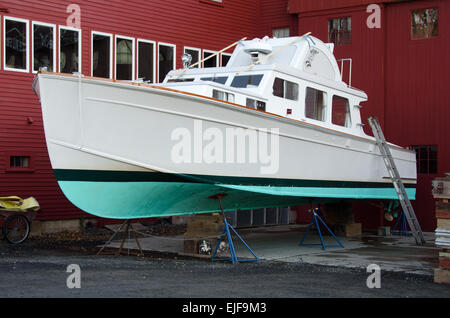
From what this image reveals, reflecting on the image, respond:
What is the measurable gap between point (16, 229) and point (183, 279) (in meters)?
5.95

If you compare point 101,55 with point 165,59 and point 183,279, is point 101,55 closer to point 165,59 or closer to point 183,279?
point 165,59

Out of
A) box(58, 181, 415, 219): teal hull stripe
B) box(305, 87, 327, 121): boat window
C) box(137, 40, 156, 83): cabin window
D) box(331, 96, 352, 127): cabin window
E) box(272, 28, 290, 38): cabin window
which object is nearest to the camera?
box(58, 181, 415, 219): teal hull stripe

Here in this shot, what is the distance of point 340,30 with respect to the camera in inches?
764

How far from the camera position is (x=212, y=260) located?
37.8 feet

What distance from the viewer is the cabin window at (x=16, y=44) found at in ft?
50.0

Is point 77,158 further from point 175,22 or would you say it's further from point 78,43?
point 175,22

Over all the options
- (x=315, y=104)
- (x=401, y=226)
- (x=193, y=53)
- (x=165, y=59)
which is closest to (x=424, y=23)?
(x=401, y=226)

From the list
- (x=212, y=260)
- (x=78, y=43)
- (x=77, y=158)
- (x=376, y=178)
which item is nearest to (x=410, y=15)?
(x=376, y=178)

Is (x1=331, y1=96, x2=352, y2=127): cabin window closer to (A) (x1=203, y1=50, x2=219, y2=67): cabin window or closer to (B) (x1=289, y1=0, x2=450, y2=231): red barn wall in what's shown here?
(B) (x1=289, y1=0, x2=450, y2=231): red barn wall

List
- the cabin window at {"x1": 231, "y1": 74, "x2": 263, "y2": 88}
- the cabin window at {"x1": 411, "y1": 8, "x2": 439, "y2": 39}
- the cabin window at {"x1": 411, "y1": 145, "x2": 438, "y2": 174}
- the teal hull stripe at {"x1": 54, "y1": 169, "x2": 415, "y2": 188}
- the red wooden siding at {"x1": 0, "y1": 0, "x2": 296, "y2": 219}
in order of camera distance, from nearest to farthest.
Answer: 1. the teal hull stripe at {"x1": 54, "y1": 169, "x2": 415, "y2": 188}
2. the cabin window at {"x1": 231, "y1": 74, "x2": 263, "y2": 88}
3. the red wooden siding at {"x1": 0, "y1": 0, "x2": 296, "y2": 219}
4. the cabin window at {"x1": 411, "y1": 145, "x2": 438, "y2": 174}
5. the cabin window at {"x1": 411, "y1": 8, "x2": 439, "y2": 39}

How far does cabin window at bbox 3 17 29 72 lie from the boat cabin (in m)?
4.09

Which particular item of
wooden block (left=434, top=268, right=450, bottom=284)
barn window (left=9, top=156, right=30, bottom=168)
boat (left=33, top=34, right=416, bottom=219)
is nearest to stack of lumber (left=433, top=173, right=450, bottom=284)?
wooden block (left=434, top=268, right=450, bottom=284)

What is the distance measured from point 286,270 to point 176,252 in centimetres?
305

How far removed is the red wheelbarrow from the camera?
44.2ft
